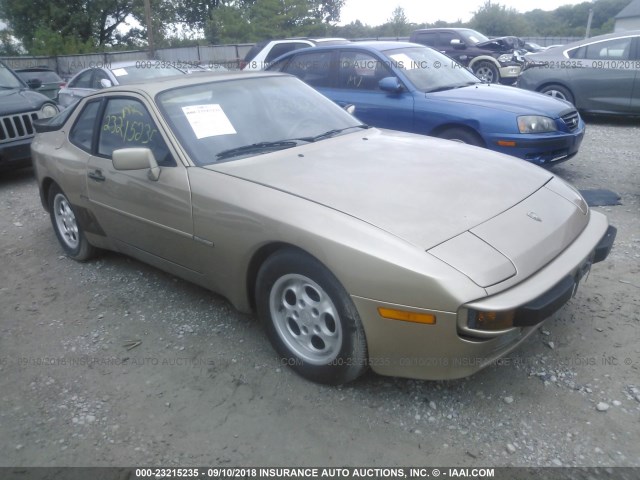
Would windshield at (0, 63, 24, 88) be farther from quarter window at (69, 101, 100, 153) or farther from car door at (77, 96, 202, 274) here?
car door at (77, 96, 202, 274)

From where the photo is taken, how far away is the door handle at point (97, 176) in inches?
144

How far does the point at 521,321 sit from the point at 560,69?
26.8 feet

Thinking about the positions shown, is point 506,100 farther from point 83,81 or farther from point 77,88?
point 77,88

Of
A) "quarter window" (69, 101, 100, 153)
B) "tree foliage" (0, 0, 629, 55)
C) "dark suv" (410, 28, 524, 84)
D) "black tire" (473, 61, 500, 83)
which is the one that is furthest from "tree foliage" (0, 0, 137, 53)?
"quarter window" (69, 101, 100, 153)

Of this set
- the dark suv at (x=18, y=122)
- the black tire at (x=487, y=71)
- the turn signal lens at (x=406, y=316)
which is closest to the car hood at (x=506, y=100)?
the turn signal lens at (x=406, y=316)

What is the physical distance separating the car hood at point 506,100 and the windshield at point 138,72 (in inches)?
213

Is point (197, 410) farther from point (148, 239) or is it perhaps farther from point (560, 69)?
point (560, 69)

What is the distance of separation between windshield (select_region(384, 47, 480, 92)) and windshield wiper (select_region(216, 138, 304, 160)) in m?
2.99

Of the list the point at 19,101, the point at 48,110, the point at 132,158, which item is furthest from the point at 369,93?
the point at 19,101

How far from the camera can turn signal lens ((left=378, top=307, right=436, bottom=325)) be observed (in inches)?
85.6

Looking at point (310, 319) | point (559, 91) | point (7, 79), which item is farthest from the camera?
point (559, 91)

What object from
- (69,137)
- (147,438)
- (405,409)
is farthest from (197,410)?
(69,137)

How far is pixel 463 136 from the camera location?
18.1 ft

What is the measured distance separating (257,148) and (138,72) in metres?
7.05
